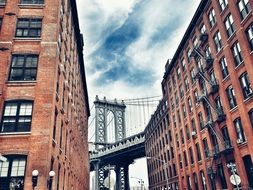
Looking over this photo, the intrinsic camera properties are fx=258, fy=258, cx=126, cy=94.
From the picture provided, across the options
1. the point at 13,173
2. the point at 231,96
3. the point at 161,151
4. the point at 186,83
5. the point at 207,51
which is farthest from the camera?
the point at 161,151

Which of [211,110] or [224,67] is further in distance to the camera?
[211,110]

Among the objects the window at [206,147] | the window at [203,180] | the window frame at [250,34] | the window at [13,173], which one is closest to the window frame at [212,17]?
the window frame at [250,34]

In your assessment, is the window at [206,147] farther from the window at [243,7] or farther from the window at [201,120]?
the window at [243,7]

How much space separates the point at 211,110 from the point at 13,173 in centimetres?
2385

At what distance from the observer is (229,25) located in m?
28.6

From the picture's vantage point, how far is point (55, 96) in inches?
819

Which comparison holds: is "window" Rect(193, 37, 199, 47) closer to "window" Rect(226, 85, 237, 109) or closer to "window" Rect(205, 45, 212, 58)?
"window" Rect(205, 45, 212, 58)

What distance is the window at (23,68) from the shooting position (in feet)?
67.2

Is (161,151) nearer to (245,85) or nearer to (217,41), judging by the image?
(217,41)

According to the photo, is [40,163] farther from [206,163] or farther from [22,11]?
[206,163]

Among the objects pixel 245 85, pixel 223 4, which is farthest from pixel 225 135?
pixel 223 4

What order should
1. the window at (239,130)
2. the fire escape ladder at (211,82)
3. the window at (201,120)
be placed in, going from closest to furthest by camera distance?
the window at (239,130) < the fire escape ladder at (211,82) < the window at (201,120)

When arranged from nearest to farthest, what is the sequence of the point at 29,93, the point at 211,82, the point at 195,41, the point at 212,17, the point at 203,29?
the point at 29,93
the point at 211,82
the point at 212,17
the point at 203,29
the point at 195,41

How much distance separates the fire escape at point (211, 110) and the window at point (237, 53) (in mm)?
4224
